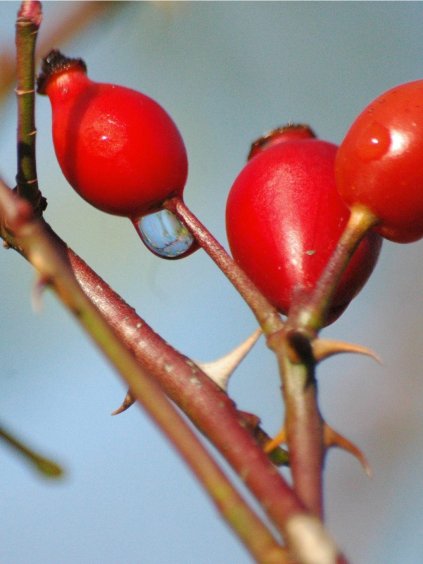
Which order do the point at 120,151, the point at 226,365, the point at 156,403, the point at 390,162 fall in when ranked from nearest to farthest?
the point at 156,403 → the point at 226,365 → the point at 390,162 → the point at 120,151

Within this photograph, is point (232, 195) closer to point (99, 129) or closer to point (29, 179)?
point (99, 129)

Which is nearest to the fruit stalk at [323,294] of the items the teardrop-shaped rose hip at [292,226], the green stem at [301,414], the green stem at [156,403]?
the green stem at [301,414]

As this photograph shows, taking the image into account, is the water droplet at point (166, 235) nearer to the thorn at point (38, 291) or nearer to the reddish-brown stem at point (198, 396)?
the reddish-brown stem at point (198, 396)

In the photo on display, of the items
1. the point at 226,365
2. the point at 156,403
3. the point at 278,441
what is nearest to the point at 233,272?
the point at 226,365

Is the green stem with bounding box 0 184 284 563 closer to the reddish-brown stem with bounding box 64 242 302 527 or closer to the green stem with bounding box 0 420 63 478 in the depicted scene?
the reddish-brown stem with bounding box 64 242 302 527

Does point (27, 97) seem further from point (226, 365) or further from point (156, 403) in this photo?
point (156, 403)

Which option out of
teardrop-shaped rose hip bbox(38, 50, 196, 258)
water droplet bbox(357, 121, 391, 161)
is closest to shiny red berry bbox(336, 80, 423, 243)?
water droplet bbox(357, 121, 391, 161)

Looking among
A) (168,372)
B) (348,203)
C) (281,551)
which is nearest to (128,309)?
(168,372)
